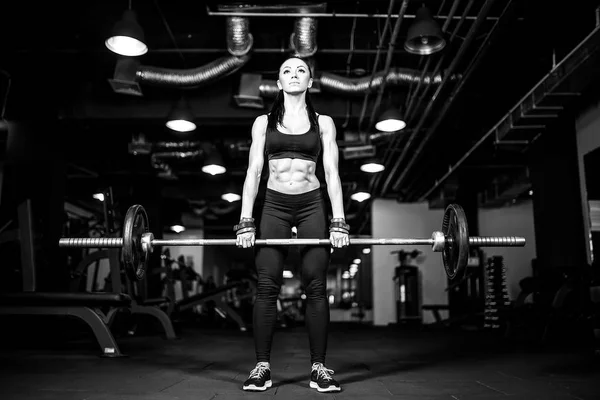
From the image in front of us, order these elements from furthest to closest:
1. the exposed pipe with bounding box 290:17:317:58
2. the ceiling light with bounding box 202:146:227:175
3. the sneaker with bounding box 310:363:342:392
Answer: the ceiling light with bounding box 202:146:227:175
the exposed pipe with bounding box 290:17:317:58
the sneaker with bounding box 310:363:342:392

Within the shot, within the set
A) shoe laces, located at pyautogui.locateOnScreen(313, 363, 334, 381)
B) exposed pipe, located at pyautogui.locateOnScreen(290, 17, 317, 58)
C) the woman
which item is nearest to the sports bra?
the woman

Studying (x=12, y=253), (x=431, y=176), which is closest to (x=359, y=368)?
(x=12, y=253)

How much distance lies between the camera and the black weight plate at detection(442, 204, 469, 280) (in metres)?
2.54

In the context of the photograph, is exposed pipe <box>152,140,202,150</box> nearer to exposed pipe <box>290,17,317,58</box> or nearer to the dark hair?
exposed pipe <box>290,17,317,58</box>

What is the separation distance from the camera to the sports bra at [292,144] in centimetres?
262

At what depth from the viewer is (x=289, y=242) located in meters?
2.48

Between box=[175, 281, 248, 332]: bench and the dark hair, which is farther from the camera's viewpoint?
box=[175, 281, 248, 332]: bench

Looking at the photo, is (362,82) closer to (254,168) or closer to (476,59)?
(476,59)

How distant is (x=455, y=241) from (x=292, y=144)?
2.84 ft

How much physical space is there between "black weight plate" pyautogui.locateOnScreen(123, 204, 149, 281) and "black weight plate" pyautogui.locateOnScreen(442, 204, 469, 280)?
1.46m

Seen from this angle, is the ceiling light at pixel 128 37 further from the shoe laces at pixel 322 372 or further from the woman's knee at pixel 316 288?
the shoe laces at pixel 322 372

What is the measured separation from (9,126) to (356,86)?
4.01 m

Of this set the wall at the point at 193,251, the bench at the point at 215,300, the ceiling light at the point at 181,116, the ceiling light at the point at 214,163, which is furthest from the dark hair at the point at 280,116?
the wall at the point at 193,251

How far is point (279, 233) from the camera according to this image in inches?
103
